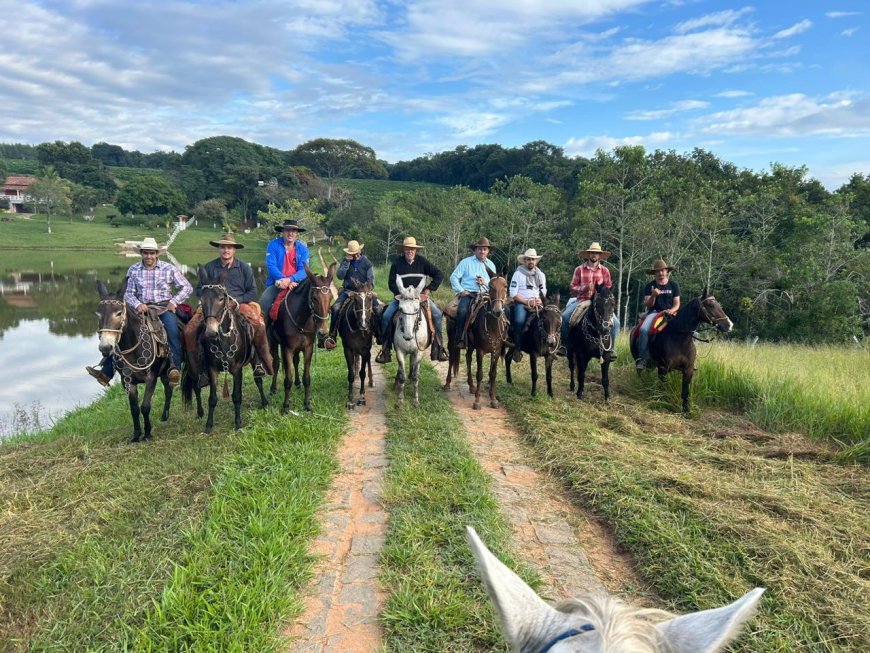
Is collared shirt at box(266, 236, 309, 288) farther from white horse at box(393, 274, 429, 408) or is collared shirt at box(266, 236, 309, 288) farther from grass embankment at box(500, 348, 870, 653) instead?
grass embankment at box(500, 348, 870, 653)

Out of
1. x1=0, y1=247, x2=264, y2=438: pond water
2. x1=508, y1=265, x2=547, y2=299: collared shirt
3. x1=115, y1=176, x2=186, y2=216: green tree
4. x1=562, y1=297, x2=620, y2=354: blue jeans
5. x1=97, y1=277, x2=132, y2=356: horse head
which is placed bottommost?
x1=0, y1=247, x2=264, y2=438: pond water

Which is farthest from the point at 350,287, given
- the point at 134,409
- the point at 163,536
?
the point at 163,536

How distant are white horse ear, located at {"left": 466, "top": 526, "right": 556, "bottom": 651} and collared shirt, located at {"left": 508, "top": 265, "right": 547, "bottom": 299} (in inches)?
290

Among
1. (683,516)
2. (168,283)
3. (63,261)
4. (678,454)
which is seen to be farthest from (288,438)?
(63,261)

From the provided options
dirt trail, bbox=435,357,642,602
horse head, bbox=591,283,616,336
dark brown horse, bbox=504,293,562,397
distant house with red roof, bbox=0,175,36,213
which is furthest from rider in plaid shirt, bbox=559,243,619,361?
distant house with red roof, bbox=0,175,36,213

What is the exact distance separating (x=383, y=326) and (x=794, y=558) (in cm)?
628

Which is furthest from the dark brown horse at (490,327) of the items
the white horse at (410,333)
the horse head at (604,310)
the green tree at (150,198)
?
the green tree at (150,198)

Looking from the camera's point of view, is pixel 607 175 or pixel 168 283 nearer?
pixel 168 283

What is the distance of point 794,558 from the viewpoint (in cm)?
358

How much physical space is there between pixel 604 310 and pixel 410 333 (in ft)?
10.0

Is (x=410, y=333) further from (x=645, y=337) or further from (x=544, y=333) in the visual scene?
(x=645, y=337)

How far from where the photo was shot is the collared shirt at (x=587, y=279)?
8891mm

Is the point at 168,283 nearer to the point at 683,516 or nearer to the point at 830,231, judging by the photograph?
the point at 683,516

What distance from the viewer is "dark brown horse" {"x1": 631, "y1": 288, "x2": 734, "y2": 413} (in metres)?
7.31
